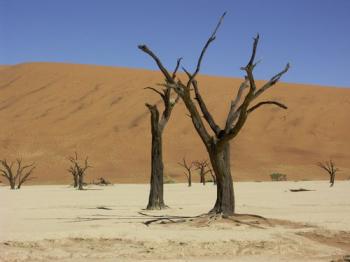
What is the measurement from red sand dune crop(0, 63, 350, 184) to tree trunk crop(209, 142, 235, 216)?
2700 centimetres

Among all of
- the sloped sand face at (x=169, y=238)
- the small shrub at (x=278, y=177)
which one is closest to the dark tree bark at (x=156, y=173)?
the sloped sand face at (x=169, y=238)

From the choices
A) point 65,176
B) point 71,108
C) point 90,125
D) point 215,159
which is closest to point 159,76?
point 71,108

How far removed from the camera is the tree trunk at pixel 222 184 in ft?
37.8

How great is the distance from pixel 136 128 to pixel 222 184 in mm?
39845

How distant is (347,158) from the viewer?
45000mm

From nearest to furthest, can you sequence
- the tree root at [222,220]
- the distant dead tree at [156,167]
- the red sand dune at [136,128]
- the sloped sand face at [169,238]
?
the sloped sand face at [169,238] < the tree root at [222,220] < the distant dead tree at [156,167] < the red sand dune at [136,128]

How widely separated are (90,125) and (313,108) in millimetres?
22444

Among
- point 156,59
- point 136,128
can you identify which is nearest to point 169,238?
point 156,59

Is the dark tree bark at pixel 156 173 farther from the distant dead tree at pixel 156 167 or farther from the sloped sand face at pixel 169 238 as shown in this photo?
the sloped sand face at pixel 169 238

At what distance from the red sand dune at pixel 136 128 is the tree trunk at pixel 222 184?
1063 inches

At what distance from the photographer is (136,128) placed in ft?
168

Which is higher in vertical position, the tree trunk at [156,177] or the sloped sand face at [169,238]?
the tree trunk at [156,177]

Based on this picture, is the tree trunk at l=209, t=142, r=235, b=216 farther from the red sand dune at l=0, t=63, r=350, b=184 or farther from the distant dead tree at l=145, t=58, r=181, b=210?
the red sand dune at l=0, t=63, r=350, b=184

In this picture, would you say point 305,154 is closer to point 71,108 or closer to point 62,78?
point 71,108
